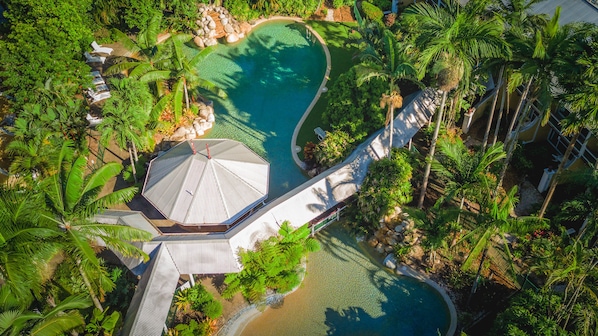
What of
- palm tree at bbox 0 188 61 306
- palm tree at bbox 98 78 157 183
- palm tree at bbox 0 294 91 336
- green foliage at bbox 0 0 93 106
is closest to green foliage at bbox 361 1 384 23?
palm tree at bbox 98 78 157 183

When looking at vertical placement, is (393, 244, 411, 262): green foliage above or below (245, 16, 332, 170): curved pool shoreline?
below

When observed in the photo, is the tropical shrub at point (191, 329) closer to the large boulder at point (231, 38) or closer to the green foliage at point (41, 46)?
the green foliage at point (41, 46)

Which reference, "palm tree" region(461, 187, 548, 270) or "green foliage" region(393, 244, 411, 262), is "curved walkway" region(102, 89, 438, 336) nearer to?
"green foliage" region(393, 244, 411, 262)

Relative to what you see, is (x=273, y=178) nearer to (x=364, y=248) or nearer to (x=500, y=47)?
(x=364, y=248)

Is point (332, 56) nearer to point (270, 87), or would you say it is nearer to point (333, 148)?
point (270, 87)

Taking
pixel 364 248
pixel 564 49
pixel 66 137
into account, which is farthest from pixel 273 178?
pixel 564 49

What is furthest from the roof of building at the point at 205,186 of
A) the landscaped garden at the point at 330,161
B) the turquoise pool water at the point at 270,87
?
the turquoise pool water at the point at 270,87
